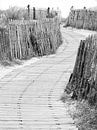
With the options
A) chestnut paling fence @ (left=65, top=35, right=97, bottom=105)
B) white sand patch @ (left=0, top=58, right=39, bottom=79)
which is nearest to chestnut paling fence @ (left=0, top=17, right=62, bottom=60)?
white sand patch @ (left=0, top=58, right=39, bottom=79)

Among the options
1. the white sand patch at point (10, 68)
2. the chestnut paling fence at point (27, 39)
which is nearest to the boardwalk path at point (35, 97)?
the white sand patch at point (10, 68)

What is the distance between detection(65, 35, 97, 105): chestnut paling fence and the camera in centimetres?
788

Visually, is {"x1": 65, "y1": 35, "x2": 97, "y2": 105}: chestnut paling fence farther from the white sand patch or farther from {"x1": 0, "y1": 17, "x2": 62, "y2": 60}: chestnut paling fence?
{"x1": 0, "y1": 17, "x2": 62, "y2": 60}: chestnut paling fence

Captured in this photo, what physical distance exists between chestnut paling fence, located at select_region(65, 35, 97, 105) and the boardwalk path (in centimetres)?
46

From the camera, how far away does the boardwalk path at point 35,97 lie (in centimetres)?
708

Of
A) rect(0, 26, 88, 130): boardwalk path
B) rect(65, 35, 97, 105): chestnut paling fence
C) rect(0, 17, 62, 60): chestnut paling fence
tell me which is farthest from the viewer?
rect(0, 17, 62, 60): chestnut paling fence

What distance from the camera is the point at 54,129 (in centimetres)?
680

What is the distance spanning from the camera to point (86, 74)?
8523 mm

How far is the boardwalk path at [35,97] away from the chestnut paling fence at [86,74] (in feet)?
1.50

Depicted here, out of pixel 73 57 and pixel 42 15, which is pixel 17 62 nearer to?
pixel 73 57

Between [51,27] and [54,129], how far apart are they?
1108 cm

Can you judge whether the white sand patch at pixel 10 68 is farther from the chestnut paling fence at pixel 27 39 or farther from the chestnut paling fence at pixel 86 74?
the chestnut paling fence at pixel 86 74

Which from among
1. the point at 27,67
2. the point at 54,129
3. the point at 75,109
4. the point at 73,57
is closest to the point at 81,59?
the point at 75,109

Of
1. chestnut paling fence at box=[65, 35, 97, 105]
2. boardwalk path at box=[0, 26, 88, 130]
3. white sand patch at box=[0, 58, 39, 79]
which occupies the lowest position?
white sand patch at box=[0, 58, 39, 79]
